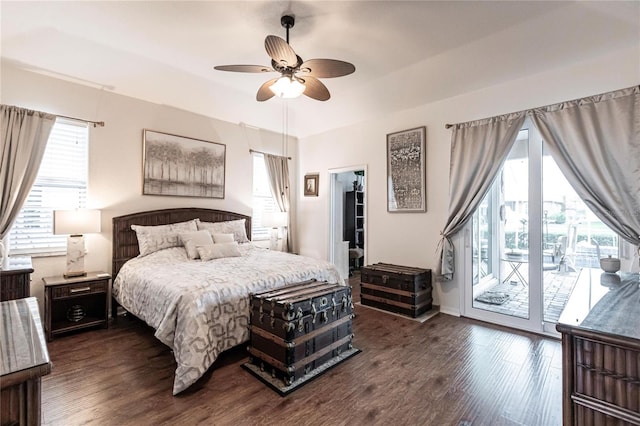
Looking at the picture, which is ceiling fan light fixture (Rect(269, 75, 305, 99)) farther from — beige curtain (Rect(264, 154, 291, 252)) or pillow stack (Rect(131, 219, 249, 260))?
beige curtain (Rect(264, 154, 291, 252))

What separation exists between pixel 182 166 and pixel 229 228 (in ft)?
3.78

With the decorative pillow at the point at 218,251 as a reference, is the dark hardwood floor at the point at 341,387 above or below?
below

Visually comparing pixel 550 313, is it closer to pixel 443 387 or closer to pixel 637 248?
pixel 637 248

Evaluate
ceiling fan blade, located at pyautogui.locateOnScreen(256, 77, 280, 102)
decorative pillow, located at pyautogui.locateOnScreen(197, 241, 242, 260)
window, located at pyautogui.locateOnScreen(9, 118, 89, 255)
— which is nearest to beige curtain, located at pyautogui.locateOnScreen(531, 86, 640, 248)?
ceiling fan blade, located at pyautogui.locateOnScreen(256, 77, 280, 102)

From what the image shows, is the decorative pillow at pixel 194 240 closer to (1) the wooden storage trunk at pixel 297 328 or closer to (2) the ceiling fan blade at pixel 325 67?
(1) the wooden storage trunk at pixel 297 328

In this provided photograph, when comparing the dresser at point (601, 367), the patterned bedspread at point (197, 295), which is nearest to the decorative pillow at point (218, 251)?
the patterned bedspread at point (197, 295)

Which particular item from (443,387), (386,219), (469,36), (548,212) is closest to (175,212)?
(386,219)

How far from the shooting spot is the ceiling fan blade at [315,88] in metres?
2.81

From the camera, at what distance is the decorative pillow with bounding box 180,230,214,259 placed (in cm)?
364

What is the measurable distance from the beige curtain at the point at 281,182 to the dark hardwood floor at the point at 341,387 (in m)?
3.00

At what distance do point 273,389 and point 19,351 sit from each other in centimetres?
165

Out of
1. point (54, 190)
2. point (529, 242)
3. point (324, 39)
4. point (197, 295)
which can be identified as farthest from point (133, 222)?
point (529, 242)

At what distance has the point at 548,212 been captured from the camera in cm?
321

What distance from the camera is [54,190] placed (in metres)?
3.41
